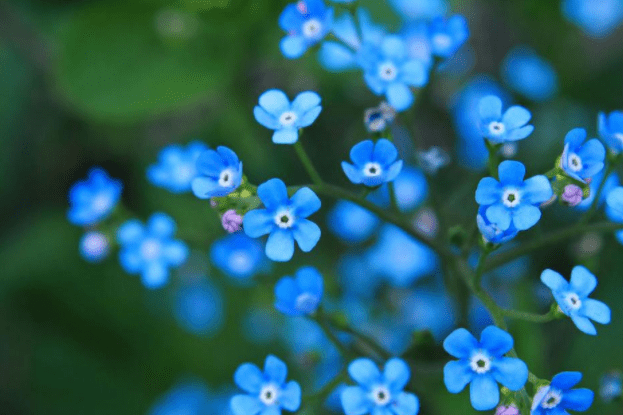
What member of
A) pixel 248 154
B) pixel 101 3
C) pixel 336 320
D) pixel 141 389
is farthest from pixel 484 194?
pixel 141 389

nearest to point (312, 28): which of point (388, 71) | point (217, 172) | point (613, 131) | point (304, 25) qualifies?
point (304, 25)

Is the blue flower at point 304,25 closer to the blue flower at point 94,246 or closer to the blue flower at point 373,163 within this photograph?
the blue flower at point 373,163

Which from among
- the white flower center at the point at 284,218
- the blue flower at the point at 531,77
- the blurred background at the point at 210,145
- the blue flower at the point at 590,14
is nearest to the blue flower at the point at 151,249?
the blurred background at the point at 210,145

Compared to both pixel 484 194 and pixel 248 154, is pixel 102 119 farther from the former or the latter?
pixel 484 194

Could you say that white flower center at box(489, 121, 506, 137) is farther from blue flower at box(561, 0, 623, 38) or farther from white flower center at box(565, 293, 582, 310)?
blue flower at box(561, 0, 623, 38)

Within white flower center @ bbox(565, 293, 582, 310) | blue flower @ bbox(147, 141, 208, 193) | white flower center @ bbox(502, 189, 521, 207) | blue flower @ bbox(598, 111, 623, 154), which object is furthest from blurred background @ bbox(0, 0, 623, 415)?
white flower center @ bbox(502, 189, 521, 207)

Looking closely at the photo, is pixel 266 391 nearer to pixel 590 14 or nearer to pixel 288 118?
pixel 288 118

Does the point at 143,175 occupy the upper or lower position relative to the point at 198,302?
upper

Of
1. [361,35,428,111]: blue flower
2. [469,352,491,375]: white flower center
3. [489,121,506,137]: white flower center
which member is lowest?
[469,352,491,375]: white flower center
